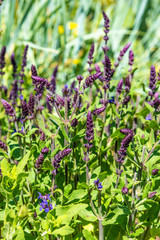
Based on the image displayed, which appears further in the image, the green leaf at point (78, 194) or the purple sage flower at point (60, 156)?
the green leaf at point (78, 194)

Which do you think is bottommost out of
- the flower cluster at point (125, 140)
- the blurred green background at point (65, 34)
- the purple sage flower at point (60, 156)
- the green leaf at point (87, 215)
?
the green leaf at point (87, 215)

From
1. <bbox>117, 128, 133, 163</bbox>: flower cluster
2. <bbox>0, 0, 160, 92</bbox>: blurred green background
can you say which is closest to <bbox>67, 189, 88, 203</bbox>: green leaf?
<bbox>117, 128, 133, 163</bbox>: flower cluster

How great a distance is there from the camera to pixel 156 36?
5164 mm

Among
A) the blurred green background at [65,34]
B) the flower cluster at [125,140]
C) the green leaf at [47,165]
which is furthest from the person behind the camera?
the blurred green background at [65,34]

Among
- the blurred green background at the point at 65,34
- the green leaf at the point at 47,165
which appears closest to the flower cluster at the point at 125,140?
the green leaf at the point at 47,165

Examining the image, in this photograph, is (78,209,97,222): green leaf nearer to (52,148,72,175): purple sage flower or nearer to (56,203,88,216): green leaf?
(56,203,88,216): green leaf

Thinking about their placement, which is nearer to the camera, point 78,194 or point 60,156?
point 60,156

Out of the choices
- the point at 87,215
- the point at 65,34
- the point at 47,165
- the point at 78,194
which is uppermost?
the point at 65,34

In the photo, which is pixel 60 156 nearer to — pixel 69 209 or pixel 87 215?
pixel 69 209

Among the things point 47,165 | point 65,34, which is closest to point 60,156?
point 47,165

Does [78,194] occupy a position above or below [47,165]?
below

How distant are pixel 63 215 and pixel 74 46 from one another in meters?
3.84

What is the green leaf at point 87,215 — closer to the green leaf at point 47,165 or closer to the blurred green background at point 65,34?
the green leaf at point 47,165

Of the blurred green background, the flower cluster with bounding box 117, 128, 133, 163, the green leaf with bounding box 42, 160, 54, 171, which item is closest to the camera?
the flower cluster with bounding box 117, 128, 133, 163
